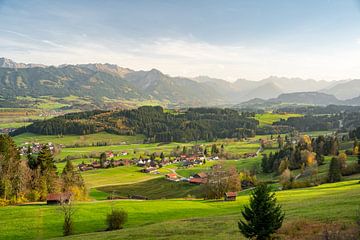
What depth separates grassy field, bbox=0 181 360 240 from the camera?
114 ft

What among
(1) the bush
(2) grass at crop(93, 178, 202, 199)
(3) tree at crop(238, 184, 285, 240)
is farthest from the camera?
(2) grass at crop(93, 178, 202, 199)

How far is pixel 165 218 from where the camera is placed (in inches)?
2061

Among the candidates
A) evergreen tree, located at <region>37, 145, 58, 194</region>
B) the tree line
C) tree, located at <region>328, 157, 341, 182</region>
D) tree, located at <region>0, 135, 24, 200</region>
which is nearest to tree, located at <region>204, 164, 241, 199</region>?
tree, located at <region>328, 157, 341, 182</region>

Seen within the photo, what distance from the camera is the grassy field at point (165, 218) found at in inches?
1367

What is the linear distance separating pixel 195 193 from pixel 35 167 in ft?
153

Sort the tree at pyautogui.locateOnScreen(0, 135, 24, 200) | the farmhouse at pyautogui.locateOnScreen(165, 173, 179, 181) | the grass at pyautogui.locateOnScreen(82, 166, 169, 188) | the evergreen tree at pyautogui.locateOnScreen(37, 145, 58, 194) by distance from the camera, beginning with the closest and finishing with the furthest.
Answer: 1. the tree at pyautogui.locateOnScreen(0, 135, 24, 200)
2. the evergreen tree at pyautogui.locateOnScreen(37, 145, 58, 194)
3. the grass at pyautogui.locateOnScreen(82, 166, 169, 188)
4. the farmhouse at pyautogui.locateOnScreen(165, 173, 179, 181)

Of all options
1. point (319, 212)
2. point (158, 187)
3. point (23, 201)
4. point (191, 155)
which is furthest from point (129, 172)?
point (319, 212)

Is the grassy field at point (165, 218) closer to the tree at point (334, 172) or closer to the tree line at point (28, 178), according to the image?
the tree line at point (28, 178)

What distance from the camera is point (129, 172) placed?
15000 centimetres

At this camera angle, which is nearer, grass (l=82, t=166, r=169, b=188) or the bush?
the bush

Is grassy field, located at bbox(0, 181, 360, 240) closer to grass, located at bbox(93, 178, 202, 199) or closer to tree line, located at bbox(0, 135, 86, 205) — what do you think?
tree line, located at bbox(0, 135, 86, 205)

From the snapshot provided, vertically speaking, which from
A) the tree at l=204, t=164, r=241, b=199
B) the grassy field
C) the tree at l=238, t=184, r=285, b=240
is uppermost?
the tree at l=238, t=184, r=285, b=240

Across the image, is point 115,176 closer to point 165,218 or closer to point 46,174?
point 46,174

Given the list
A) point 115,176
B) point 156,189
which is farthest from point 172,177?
point 115,176
